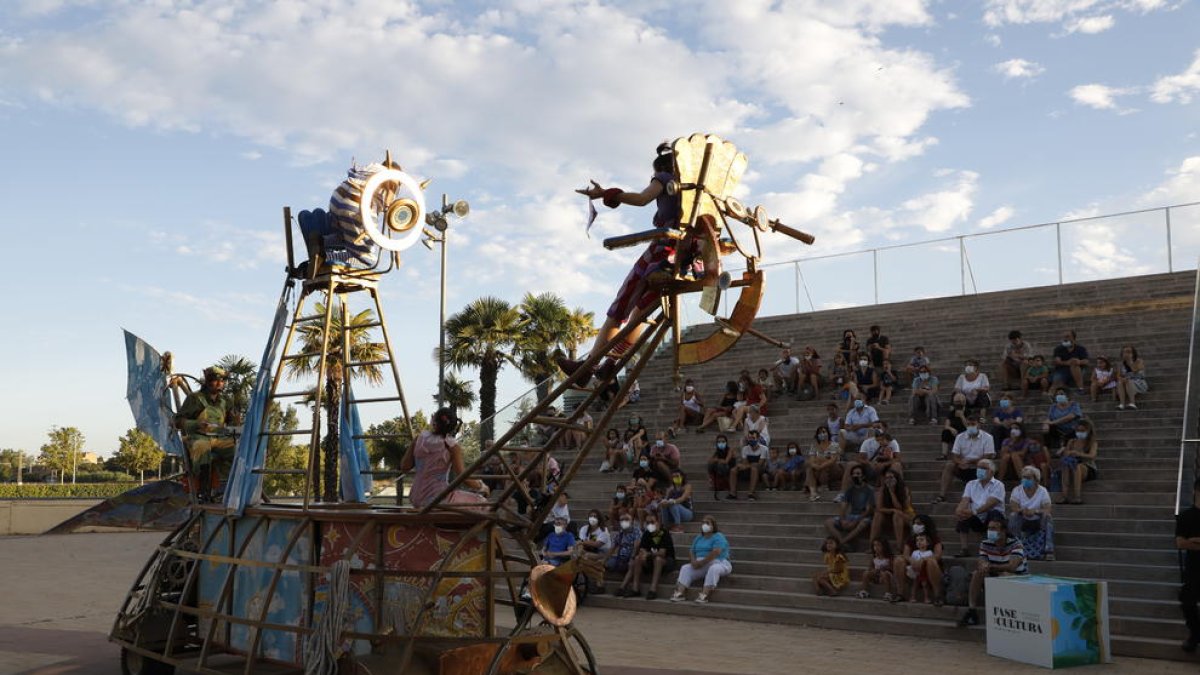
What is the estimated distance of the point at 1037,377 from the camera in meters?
14.9

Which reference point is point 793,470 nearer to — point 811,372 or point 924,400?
point 924,400

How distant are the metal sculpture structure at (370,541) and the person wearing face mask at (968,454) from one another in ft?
23.9

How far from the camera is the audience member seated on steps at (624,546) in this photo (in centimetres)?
1337

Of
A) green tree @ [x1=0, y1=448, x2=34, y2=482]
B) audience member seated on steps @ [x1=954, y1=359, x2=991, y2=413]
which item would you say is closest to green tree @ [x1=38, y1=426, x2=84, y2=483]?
green tree @ [x1=0, y1=448, x2=34, y2=482]

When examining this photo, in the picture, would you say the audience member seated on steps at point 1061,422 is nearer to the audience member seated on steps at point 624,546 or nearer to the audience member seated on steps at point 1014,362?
the audience member seated on steps at point 1014,362

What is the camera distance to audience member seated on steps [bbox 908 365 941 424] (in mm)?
15141

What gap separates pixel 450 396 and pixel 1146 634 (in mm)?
23452

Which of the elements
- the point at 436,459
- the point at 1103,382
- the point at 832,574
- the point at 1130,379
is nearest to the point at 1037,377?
the point at 1103,382

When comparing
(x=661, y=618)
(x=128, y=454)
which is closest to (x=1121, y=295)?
(x=661, y=618)

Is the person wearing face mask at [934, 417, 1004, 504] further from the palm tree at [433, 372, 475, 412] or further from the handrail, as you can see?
the palm tree at [433, 372, 475, 412]

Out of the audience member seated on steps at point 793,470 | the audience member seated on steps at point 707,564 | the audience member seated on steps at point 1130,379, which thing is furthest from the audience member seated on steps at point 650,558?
the audience member seated on steps at point 1130,379

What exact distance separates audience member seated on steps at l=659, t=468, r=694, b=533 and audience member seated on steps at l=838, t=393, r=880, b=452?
242cm

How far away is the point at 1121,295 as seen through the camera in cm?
1939

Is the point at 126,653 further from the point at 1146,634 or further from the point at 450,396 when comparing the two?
the point at 450,396
